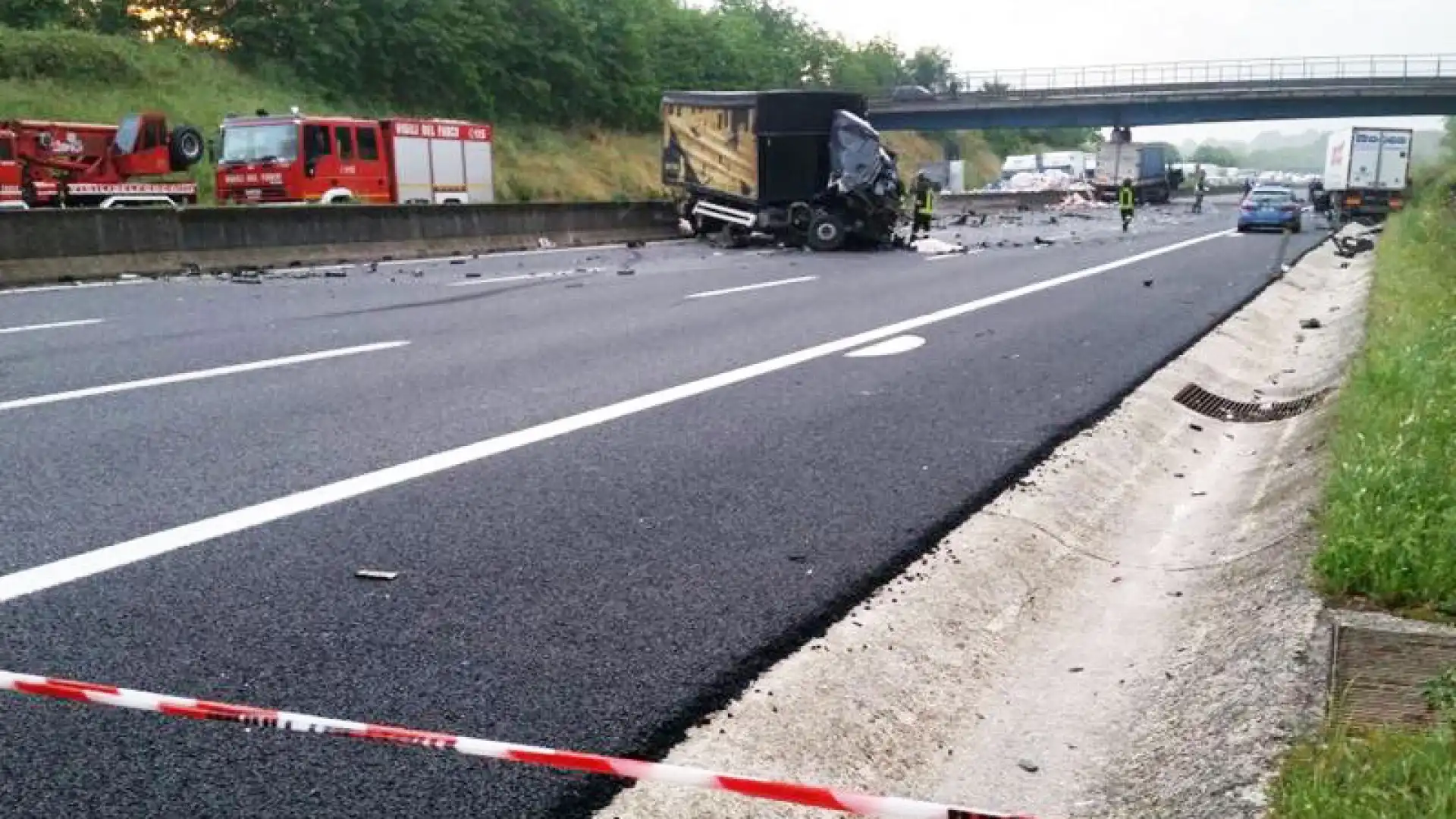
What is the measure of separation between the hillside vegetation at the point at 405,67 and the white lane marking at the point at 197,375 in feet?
83.8

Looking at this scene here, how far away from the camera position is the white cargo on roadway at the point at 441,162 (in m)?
29.3

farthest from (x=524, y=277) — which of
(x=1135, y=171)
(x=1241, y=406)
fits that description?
(x=1135, y=171)

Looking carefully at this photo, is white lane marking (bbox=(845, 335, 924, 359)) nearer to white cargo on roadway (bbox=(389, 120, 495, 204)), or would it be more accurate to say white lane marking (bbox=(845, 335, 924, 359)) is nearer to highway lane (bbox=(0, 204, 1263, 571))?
highway lane (bbox=(0, 204, 1263, 571))

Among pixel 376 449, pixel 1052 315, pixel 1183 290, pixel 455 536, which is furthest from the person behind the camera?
pixel 1183 290

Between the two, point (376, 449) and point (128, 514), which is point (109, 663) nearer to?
point (128, 514)

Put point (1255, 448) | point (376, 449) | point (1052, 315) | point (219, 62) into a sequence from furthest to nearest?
point (219, 62)
point (1052, 315)
point (1255, 448)
point (376, 449)

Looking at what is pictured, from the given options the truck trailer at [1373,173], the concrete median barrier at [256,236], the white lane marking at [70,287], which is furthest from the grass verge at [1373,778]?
the truck trailer at [1373,173]

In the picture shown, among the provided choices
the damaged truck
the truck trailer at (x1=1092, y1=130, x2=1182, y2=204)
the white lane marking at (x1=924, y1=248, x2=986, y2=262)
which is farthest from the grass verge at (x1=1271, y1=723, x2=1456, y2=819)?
the truck trailer at (x1=1092, y1=130, x2=1182, y2=204)

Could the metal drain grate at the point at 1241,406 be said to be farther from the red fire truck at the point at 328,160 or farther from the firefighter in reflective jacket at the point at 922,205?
the red fire truck at the point at 328,160

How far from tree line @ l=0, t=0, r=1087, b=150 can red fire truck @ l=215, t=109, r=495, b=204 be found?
52.8ft

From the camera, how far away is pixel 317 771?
304 cm

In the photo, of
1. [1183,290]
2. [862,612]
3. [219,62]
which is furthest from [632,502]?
[219,62]

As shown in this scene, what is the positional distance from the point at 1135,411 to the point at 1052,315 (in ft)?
15.9

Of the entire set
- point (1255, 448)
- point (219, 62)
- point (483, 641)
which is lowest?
point (1255, 448)
